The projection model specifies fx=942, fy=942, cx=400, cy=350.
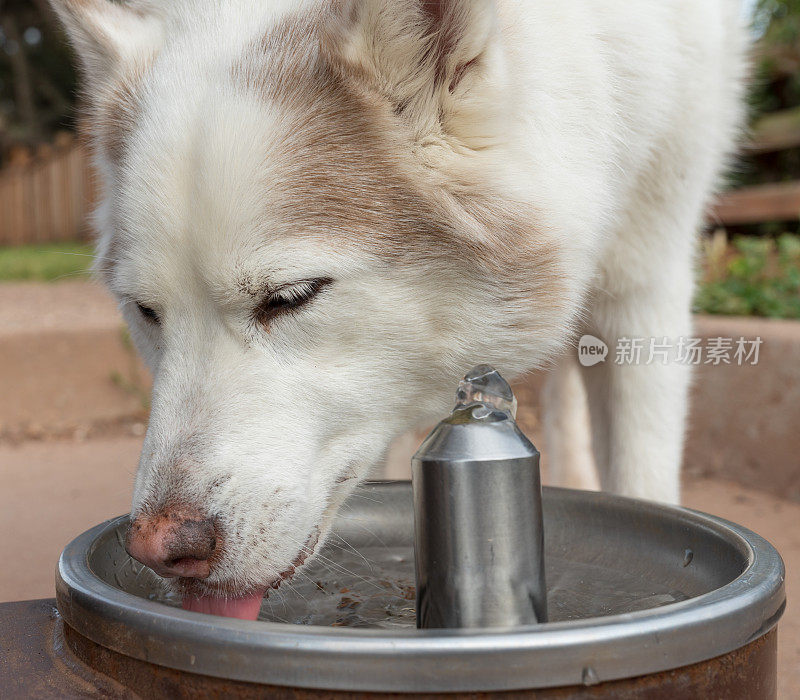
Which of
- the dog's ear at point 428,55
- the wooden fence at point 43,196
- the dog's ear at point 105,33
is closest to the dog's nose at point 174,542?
the dog's ear at point 428,55

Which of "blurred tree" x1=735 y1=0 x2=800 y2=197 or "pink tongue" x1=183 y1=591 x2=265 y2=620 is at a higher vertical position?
"blurred tree" x1=735 y1=0 x2=800 y2=197

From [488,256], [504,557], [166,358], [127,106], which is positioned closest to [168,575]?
[166,358]

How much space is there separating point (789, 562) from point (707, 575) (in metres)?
1.69

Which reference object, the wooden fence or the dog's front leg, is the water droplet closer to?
the dog's front leg

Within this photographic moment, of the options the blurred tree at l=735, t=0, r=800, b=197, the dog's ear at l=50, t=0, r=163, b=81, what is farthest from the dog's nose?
the blurred tree at l=735, t=0, r=800, b=197

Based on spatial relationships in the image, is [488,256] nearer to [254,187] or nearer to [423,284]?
[423,284]

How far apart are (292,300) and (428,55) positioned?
498 mm

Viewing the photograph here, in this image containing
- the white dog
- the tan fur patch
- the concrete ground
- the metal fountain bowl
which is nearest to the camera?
the metal fountain bowl

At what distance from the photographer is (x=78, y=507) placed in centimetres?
361

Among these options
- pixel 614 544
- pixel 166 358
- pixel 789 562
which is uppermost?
pixel 166 358

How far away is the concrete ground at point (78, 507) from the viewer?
8.95ft

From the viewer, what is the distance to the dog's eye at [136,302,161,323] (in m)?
1.76

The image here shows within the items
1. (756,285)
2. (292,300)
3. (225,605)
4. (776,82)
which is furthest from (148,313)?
(776,82)

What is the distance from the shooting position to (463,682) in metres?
1.05
